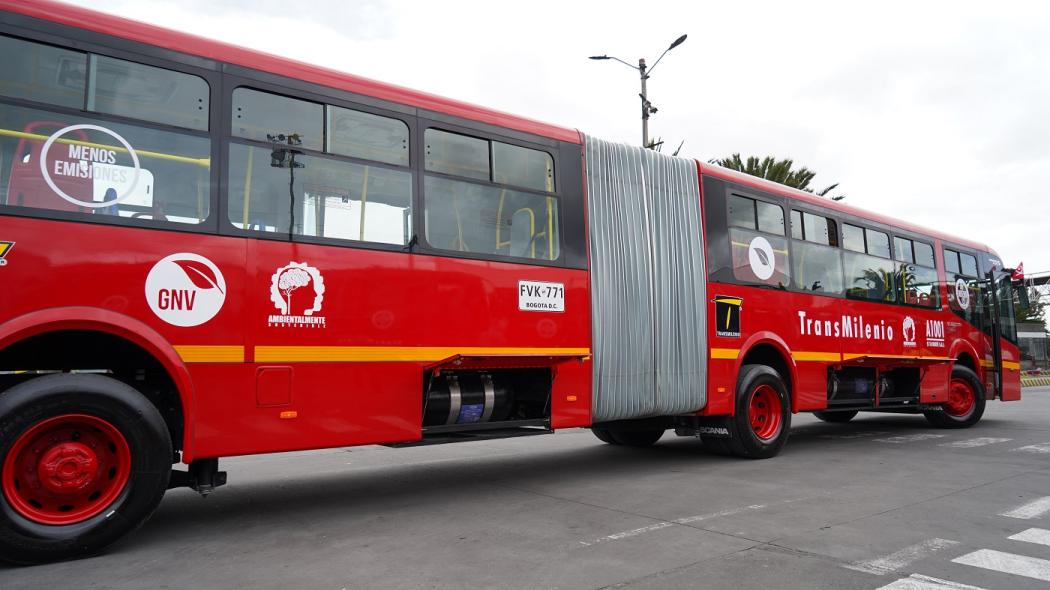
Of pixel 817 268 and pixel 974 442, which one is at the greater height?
pixel 817 268

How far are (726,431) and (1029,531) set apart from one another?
11.2 ft

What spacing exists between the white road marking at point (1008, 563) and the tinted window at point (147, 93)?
5766 millimetres

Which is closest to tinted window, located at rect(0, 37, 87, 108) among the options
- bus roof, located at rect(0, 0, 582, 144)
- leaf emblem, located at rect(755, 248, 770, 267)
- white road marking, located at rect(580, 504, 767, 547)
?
bus roof, located at rect(0, 0, 582, 144)

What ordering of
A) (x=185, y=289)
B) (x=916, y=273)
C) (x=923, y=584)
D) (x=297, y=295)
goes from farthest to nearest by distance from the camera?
(x=916, y=273), (x=297, y=295), (x=185, y=289), (x=923, y=584)

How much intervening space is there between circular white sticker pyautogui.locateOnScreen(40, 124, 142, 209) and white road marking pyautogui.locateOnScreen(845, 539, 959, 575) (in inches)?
200

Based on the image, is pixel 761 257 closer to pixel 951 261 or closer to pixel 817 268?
pixel 817 268

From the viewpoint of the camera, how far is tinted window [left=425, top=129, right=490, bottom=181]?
19.6 ft

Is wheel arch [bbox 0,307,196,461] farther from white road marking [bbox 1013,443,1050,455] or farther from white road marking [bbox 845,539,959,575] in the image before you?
white road marking [bbox 1013,443,1050,455]

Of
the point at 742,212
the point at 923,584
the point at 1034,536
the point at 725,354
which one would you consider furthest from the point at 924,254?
the point at 923,584

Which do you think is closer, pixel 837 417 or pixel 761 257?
pixel 761 257

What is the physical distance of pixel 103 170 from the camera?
14.7ft

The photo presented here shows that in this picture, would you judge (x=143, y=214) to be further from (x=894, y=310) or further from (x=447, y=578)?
(x=894, y=310)

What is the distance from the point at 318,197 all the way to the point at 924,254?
34.5ft

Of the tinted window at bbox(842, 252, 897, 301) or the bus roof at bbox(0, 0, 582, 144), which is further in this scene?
the tinted window at bbox(842, 252, 897, 301)
